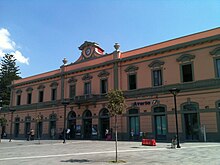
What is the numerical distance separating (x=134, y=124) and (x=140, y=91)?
4.02 metres

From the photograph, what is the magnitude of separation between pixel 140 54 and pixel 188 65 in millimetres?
6003

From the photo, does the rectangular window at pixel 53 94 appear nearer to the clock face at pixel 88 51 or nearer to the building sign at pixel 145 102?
the clock face at pixel 88 51

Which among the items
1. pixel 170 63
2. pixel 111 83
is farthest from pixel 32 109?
pixel 170 63

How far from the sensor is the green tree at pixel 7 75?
60037 mm

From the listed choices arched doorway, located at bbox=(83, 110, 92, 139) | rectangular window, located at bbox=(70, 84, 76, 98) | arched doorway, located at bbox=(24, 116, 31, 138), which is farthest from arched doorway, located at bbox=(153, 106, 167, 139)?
arched doorway, located at bbox=(24, 116, 31, 138)

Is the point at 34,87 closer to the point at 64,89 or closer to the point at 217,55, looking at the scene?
the point at 64,89

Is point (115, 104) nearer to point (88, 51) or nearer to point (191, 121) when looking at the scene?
point (191, 121)

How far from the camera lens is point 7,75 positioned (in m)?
62.4

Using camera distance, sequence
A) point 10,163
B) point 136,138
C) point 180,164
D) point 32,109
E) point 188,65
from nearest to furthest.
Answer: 1. point 180,164
2. point 10,163
3. point 188,65
4. point 136,138
5. point 32,109

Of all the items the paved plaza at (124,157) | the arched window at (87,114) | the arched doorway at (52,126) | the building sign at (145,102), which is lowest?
the paved plaza at (124,157)

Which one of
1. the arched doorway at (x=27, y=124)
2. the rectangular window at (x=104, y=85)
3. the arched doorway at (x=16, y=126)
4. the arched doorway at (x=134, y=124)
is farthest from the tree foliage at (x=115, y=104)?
the arched doorway at (x=16, y=126)

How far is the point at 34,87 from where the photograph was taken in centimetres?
4016

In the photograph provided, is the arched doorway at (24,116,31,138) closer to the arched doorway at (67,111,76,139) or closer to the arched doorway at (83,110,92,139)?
the arched doorway at (67,111,76,139)

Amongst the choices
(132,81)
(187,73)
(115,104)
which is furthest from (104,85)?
(115,104)
